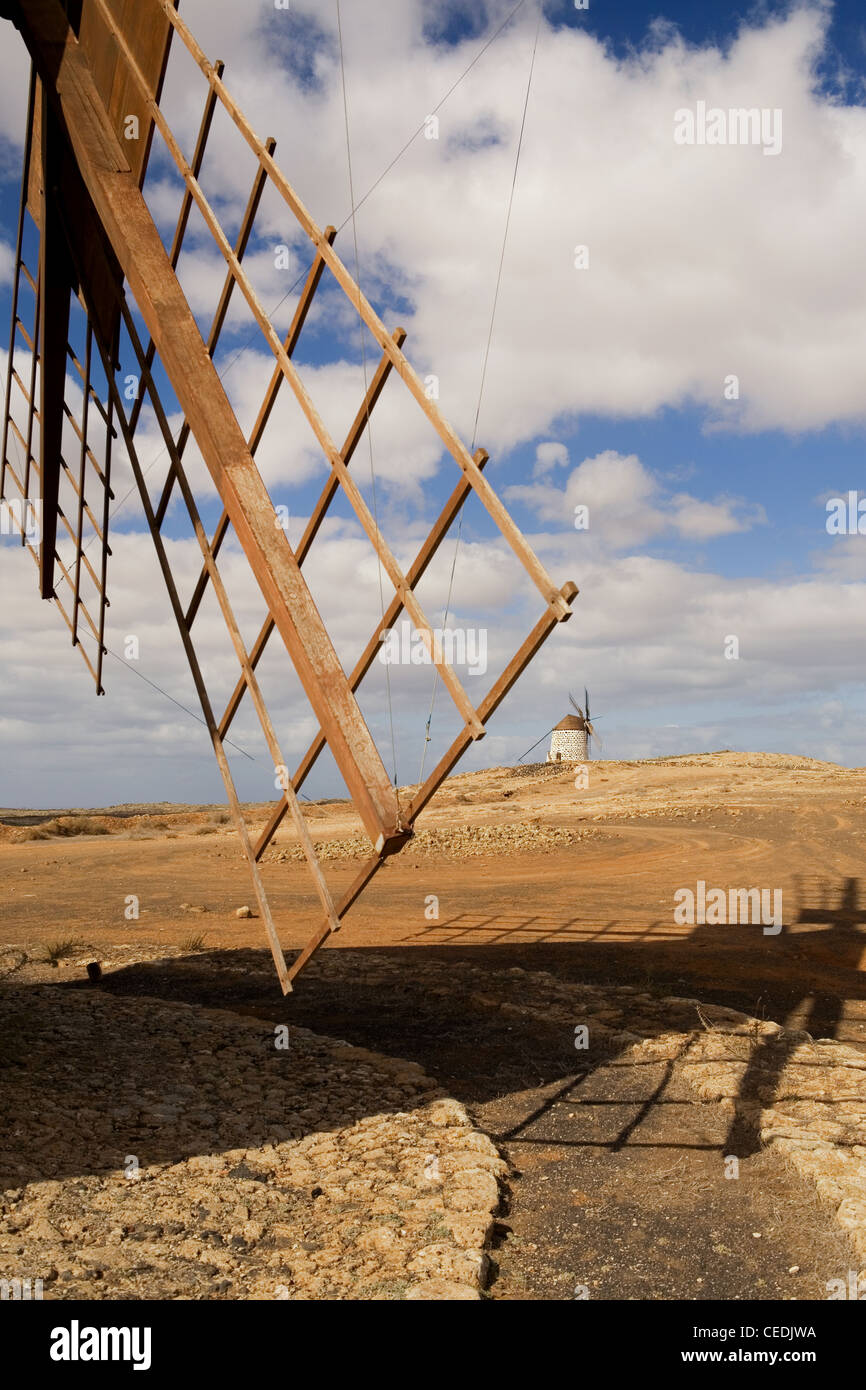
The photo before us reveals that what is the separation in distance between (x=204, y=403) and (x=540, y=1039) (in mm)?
5776

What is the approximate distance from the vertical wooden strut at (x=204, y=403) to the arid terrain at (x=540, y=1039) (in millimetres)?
2180

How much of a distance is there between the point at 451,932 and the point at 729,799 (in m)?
20.4

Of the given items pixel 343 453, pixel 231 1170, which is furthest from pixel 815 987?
pixel 343 453

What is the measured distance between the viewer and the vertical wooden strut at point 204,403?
5152mm

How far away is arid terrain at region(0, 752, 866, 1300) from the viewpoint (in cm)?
441

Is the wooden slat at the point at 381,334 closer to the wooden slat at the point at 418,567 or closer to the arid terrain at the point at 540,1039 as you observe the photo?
the wooden slat at the point at 418,567

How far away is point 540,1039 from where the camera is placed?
7887 mm

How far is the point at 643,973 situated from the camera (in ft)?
34.1

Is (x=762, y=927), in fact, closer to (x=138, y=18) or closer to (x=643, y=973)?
(x=643, y=973)

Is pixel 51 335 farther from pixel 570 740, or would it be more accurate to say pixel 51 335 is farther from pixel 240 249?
pixel 570 740

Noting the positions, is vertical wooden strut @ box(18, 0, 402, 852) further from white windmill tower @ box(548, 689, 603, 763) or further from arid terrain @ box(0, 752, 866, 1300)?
white windmill tower @ box(548, 689, 603, 763)

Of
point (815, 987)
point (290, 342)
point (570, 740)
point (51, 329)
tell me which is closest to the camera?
point (290, 342)

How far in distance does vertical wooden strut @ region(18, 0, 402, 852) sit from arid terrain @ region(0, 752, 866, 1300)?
2.18 metres

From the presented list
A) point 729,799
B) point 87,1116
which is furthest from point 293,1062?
point 729,799
